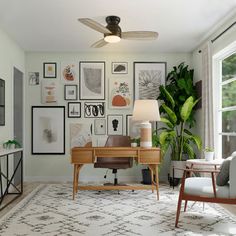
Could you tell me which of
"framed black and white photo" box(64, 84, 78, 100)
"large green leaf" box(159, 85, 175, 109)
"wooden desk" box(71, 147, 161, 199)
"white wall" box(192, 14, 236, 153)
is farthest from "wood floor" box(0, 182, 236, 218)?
"large green leaf" box(159, 85, 175, 109)

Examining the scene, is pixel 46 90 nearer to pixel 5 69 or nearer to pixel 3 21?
pixel 5 69

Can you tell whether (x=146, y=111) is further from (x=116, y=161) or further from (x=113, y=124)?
(x=113, y=124)

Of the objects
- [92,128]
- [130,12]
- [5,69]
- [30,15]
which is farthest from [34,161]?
[130,12]

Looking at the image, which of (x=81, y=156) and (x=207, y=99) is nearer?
(x=81, y=156)

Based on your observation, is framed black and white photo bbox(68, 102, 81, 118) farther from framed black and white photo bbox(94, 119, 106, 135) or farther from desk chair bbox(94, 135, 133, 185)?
desk chair bbox(94, 135, 133, 185)

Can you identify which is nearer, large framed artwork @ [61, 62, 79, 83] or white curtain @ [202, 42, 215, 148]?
white curtain @ [202, 42, 215, 148]

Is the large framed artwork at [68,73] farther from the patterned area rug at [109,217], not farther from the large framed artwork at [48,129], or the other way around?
the patterned area rug at [109,217]

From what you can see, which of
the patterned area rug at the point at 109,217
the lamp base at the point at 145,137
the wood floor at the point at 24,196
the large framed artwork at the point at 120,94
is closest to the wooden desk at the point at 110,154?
the lamp base at the point at 145,137

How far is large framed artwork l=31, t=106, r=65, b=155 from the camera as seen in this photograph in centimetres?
654

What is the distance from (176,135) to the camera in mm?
6082

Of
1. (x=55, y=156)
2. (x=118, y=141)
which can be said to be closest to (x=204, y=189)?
(x=118, y=141)

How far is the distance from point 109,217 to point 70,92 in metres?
3.26

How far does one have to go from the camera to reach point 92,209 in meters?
4.26

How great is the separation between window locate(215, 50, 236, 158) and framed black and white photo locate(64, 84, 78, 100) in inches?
106
